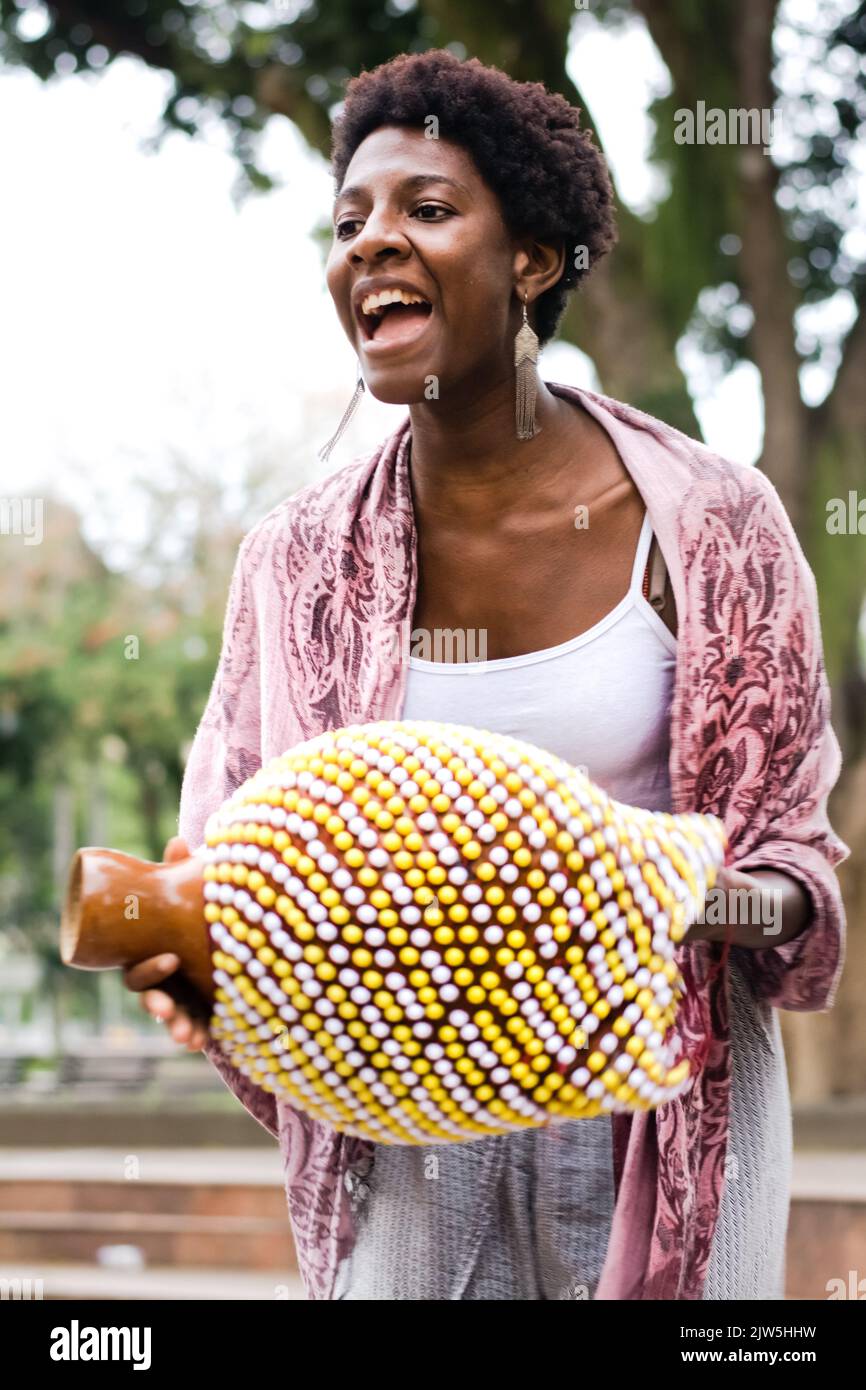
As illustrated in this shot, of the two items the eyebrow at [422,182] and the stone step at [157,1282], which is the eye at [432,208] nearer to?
the eyebrow at [422,182]

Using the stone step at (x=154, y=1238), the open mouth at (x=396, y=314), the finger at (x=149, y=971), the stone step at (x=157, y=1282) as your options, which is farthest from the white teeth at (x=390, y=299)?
the stone step at (x=154, y=1238)

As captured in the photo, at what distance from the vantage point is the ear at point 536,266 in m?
2.07

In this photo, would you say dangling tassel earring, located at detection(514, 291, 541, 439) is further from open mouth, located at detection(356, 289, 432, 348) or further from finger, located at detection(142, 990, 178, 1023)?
finger, located at detection(142, 990, 178, 1023)

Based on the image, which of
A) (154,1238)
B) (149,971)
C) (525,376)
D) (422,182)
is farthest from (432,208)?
(154,1238)

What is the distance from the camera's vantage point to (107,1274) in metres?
7.70

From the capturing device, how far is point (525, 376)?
2.10 m

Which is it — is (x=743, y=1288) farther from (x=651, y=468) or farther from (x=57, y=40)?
(x=57, y=40)

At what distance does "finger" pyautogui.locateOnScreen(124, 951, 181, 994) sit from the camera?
5.19 ft

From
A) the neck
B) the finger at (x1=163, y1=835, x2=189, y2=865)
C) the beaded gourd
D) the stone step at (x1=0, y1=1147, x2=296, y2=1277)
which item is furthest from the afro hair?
the stone step at (x1=0, y1=1147, x2=296, y2=1277)

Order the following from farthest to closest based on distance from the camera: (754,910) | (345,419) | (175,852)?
(345,419) < (754,910) < (175,852)

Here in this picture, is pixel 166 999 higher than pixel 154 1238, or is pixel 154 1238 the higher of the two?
pixel 166 999

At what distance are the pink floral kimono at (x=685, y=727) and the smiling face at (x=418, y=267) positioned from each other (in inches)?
10.7

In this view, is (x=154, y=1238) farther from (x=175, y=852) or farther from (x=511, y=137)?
(x=511, y=137)

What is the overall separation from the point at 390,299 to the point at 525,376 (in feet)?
0.80
